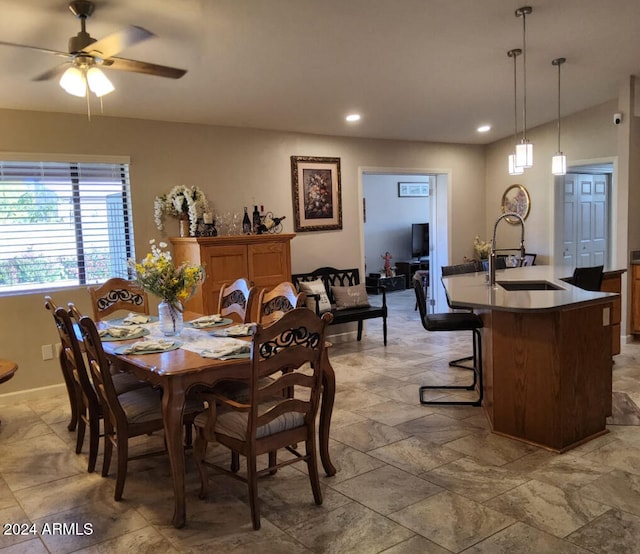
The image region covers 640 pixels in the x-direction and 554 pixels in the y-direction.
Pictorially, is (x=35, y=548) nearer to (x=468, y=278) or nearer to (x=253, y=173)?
(x=468, y=278)

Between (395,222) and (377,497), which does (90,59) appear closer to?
(377,497)

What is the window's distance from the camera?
4.40 m

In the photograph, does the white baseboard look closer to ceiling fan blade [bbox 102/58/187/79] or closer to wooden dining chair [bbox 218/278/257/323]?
wooden dining chair [bbox 218/278/257/323]

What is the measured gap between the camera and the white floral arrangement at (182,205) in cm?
496

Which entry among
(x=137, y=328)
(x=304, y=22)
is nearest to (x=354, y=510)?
(x=137, y=328)

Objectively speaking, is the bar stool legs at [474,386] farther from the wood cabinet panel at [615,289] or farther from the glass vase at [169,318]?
the glass vase at [169,318]

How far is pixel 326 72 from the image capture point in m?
4.37

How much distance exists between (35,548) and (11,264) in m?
2.66

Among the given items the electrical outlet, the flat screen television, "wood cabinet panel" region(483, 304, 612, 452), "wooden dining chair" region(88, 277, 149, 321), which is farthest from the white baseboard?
the flat screen television

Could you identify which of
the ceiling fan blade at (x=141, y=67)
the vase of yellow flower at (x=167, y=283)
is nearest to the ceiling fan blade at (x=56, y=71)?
the ceiling fan blade at (x=141, y=67)

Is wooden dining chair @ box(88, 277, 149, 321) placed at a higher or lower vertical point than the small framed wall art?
lower

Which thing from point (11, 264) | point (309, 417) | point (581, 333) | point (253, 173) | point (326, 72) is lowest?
point (309, 417)

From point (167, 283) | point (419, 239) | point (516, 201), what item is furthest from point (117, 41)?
point (419, 239)

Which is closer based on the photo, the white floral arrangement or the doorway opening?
the white floral arrangement
